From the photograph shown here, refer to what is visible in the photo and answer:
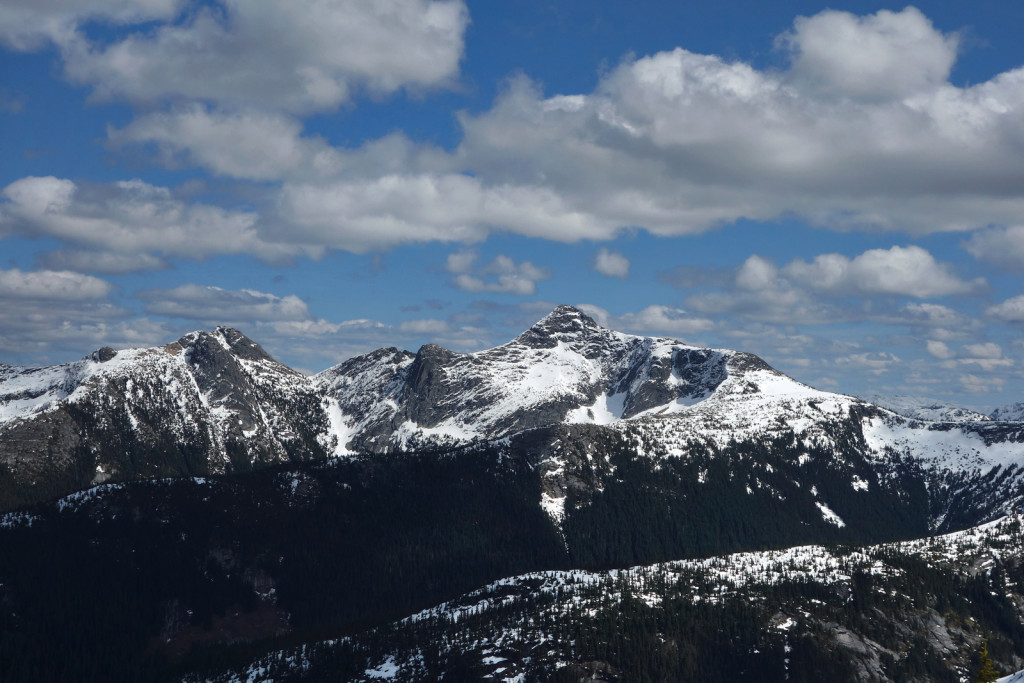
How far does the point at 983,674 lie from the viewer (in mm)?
188750
